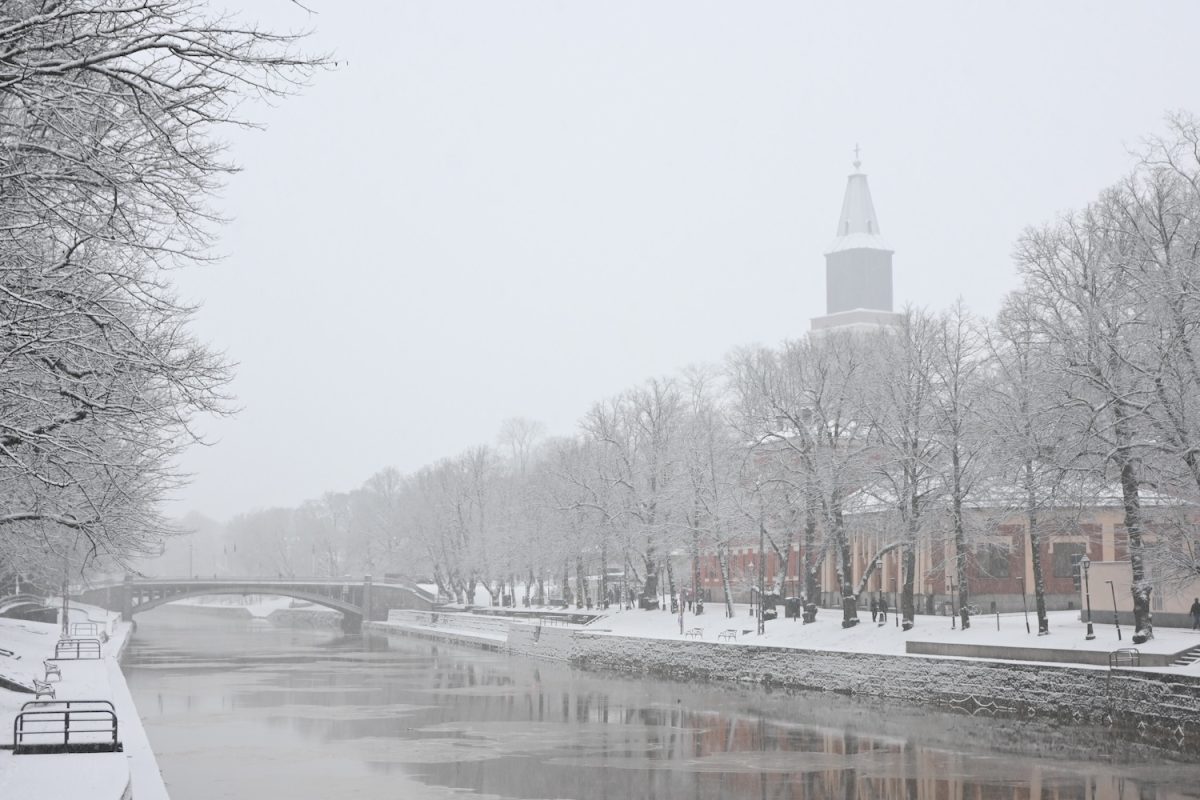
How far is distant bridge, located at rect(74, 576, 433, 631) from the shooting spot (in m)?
108

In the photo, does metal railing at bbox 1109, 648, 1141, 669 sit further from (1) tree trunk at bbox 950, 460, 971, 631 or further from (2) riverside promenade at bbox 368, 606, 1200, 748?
(1) tree trunk at bbox 950, 460, 971, 631

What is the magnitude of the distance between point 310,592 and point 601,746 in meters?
75.2

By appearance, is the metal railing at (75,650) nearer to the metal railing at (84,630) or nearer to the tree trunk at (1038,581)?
the metal railing at (84,630)

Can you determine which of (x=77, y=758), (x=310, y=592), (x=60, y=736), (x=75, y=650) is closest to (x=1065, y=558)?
(x=75, y=650)

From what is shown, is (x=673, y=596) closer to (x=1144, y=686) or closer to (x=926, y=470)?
(x=926, y=470)

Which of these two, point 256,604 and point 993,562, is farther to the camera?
point 256,604

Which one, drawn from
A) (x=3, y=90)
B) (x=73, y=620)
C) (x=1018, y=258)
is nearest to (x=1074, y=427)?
(x=1018, y=258)

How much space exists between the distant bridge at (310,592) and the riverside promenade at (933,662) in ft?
132

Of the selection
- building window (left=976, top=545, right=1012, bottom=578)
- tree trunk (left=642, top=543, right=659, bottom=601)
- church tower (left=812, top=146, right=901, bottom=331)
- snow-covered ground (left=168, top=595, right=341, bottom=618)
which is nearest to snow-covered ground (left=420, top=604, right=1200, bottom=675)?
tree trunk (left=642, top=543, right=659, bottom=601)

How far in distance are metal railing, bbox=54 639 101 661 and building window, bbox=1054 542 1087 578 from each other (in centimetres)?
4218

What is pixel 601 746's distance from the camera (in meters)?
37.3

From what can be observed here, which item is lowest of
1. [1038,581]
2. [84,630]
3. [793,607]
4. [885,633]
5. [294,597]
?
[84,630]

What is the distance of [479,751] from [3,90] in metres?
26.4

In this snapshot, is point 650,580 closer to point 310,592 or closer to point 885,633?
point 885,633
